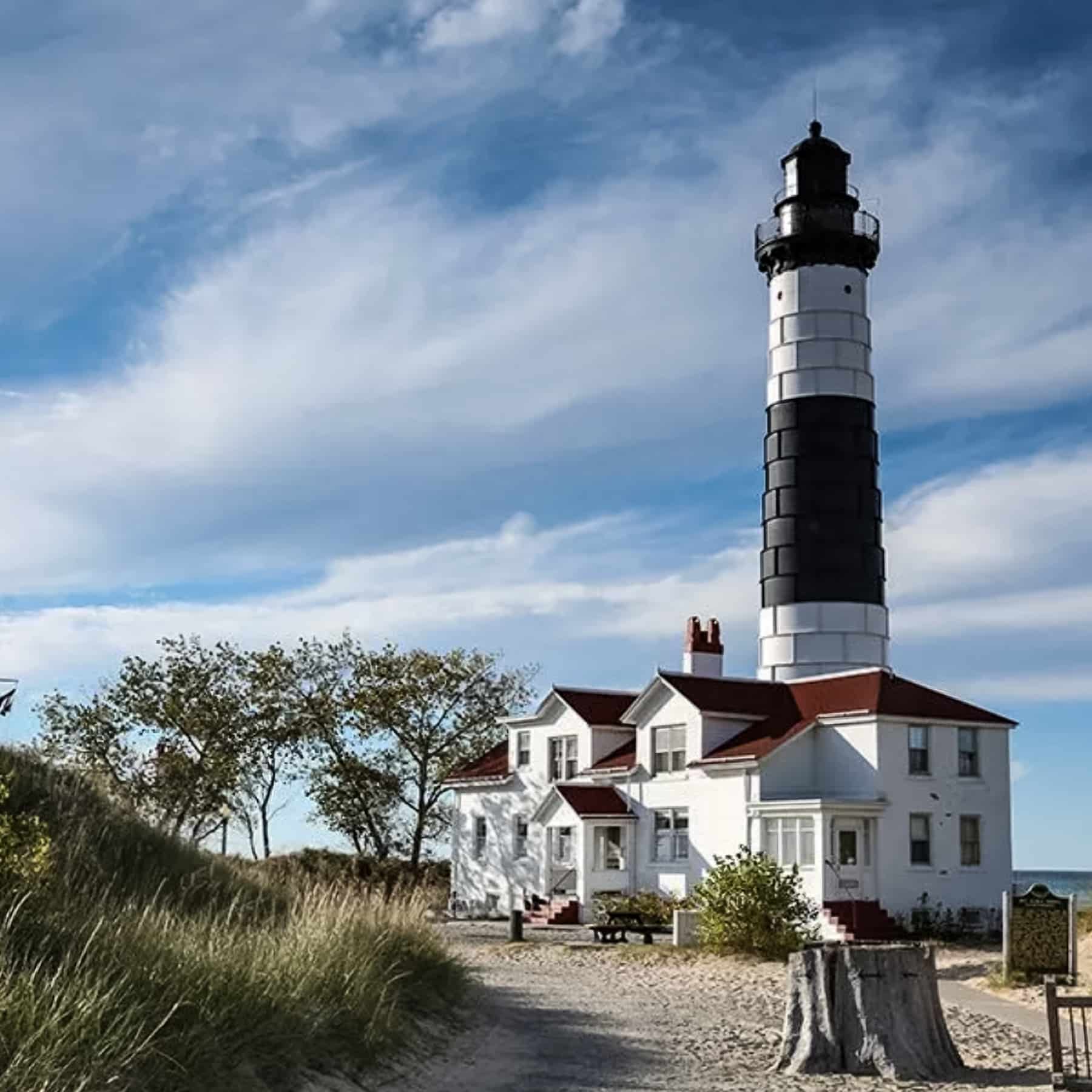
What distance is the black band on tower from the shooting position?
39.4 m

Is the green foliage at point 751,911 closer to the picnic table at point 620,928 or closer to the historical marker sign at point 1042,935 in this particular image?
the picnic table at point 620,928

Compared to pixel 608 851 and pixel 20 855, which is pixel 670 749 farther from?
pixel 20 855

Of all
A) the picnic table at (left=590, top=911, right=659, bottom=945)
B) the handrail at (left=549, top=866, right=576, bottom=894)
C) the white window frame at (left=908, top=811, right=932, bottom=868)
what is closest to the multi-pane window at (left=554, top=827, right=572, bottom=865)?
the handrail at (left=549, top=866, right=576, bottom=894)

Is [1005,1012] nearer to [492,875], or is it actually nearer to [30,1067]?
[30,1067]

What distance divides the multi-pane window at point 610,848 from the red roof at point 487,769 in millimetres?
5056

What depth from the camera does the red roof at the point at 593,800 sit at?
37.2 m

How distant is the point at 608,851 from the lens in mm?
37812

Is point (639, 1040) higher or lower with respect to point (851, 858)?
lower

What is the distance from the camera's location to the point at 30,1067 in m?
7.52

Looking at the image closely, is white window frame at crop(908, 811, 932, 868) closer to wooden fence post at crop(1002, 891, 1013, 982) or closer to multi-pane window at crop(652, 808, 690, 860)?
multi-pane window at crop(652, 808, 690, 860)

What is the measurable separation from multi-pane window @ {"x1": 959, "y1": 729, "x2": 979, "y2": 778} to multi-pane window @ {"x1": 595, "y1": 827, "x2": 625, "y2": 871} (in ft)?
27.5

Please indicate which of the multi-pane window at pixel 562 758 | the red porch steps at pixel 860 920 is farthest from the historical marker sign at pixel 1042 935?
the multi-pane window at pixel 562 758

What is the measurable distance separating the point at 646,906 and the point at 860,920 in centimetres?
476

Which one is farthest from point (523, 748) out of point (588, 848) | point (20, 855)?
point (20, 855)
